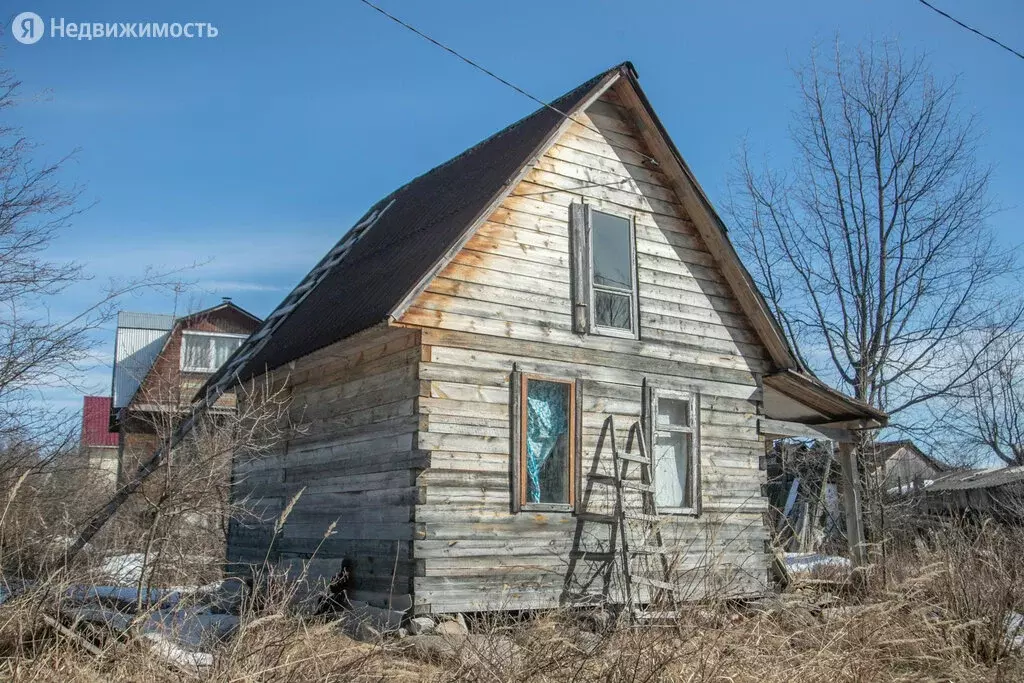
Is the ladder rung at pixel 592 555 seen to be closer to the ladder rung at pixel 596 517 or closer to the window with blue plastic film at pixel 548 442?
the ladder rung at pixel 596 517

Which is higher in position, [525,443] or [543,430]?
[543,430]

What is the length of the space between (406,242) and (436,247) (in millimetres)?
2190

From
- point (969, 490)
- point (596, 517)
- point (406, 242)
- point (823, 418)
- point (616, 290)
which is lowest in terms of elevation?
point (596, 517)

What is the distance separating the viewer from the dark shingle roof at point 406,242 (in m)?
11.3

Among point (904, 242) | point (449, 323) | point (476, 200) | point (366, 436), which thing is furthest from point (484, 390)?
point (904, 242)

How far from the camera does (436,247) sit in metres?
11.3

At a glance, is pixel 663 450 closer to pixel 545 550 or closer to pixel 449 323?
pixel 545 550

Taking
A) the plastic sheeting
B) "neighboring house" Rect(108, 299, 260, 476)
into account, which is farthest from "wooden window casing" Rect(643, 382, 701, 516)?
"neighboring house" Rect(108, 299, 260, 476)

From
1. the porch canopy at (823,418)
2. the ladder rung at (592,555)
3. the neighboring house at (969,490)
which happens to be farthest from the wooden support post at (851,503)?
the neighboring house at (969,490)

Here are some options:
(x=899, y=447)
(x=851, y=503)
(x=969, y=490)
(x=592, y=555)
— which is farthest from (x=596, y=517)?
(x=969, y=490)

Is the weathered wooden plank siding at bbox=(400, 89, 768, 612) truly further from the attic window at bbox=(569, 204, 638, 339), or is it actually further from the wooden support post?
the wooden support post

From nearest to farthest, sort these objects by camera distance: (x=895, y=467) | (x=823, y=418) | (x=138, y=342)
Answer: (x=823, y=418)
(x=895, y=467)
(x=138, y=342)

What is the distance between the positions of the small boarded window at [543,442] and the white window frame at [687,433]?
126 centimetres

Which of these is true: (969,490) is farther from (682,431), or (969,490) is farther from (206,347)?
(206,347)
